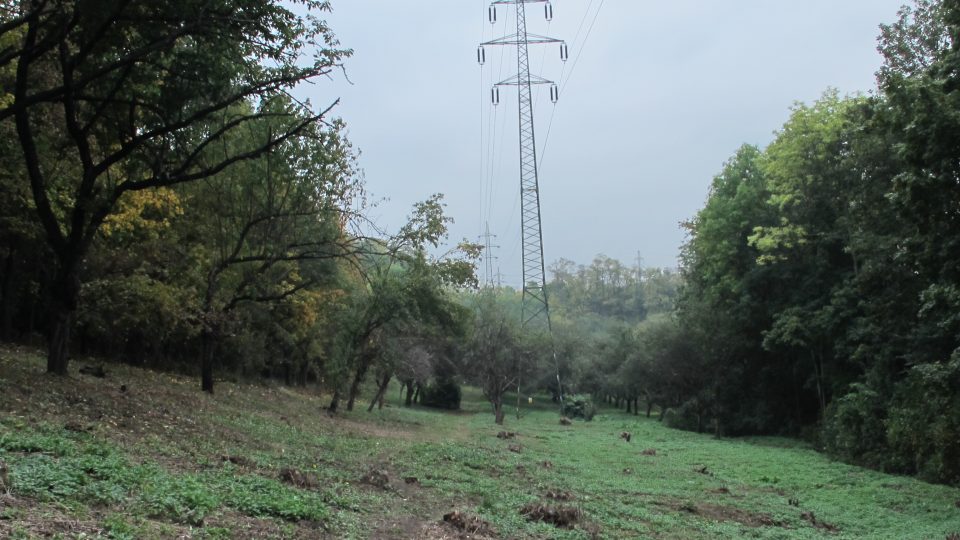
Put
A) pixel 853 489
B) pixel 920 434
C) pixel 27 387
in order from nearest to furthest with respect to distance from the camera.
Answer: pixel 27 387
pixel 853 489
pixel 920 434

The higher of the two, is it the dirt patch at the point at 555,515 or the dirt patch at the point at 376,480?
the dirt patch at the point at 376,480

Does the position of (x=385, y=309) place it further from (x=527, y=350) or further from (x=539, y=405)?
(x=539, y=405)

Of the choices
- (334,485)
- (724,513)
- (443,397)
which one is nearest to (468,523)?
(334,485)

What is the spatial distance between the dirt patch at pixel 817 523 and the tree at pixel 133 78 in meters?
12.3

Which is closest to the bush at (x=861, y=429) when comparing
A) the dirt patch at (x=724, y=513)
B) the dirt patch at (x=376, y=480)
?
the dirt patch at (x=724, y=513)

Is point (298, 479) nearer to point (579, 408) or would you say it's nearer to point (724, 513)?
point (724, 513)

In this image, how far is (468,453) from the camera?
19875mm

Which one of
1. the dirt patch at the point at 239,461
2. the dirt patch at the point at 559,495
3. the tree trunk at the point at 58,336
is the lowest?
the dirt patch at the point at 559,495

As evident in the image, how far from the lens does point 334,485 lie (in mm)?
10945

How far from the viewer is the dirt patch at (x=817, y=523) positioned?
13236 millimetres

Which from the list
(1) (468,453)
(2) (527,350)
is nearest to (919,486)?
(1) (468,453)

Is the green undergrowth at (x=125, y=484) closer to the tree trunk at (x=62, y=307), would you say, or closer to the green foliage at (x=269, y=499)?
the green foliage at (x=269, y=499)

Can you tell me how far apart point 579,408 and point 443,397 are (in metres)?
11.8

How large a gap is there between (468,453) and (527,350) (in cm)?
2891
